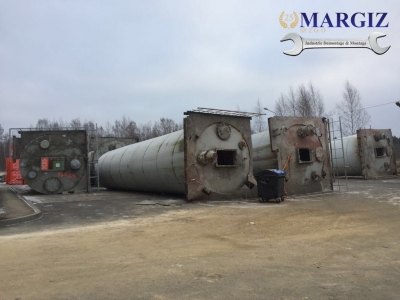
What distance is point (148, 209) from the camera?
11.1m

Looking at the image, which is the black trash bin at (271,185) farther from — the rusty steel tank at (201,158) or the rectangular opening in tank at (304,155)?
the rectangular opening in tank at (304,155)

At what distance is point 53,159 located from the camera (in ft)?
55.8

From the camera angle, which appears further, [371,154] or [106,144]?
[106,144]

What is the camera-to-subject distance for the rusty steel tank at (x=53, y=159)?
55.0 ft

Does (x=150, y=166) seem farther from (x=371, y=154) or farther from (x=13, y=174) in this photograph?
(x=13, y=174)

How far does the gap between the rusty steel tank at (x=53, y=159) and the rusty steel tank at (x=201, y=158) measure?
391 centimetres

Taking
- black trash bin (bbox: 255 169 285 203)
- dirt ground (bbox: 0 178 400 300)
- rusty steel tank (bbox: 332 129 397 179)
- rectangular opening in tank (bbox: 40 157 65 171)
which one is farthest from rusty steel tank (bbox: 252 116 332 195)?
rectangular opening in tank (bbox: 40 157 65 171)

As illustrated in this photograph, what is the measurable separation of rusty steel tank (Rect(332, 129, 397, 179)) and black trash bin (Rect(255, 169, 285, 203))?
38.9 ft

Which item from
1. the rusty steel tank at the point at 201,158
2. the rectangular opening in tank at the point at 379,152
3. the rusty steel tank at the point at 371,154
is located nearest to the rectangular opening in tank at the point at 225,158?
the rusty steel tank at the point at 201,158

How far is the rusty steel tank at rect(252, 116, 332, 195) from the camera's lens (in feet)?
47.3

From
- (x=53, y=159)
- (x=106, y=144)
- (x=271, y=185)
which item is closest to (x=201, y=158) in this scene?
(x=271, y=185)

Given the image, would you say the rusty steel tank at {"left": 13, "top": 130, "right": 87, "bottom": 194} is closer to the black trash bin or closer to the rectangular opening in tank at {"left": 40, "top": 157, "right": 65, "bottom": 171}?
the rectangular opening in tank at {"left": 40, "top": 157, "right": 65, "bottom": 171}

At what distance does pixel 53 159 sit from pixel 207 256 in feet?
45.6

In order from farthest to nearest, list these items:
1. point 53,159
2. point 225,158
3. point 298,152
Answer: point 53,159
point 298,152
point 225,158
